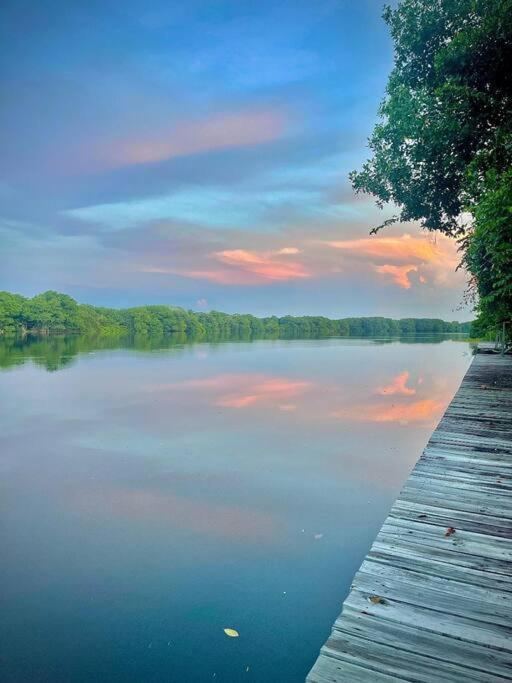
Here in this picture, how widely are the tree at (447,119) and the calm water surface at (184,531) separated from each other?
630 cm

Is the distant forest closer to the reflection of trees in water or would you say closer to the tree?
the reflection of trees in water

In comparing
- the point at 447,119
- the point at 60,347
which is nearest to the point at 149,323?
the point at 60,347

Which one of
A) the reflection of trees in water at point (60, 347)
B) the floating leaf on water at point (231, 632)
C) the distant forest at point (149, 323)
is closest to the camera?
the floating leaf on water at point (231, 632)

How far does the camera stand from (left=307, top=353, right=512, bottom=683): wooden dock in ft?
7.24

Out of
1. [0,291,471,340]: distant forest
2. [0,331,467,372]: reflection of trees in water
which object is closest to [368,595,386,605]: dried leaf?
[0,331,467,372]: reflection of trees in water

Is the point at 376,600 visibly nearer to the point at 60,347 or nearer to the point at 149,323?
the point at 60,347

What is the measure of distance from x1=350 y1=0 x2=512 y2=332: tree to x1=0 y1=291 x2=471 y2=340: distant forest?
2902 inches

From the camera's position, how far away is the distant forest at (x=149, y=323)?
96.2 metres

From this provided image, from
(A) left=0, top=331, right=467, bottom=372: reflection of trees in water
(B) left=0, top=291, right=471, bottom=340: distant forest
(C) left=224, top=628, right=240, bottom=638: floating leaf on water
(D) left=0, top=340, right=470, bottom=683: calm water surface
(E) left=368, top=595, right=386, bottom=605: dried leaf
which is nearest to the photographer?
(E) left=368, top=595, right=386, bottom=605: dried leaf

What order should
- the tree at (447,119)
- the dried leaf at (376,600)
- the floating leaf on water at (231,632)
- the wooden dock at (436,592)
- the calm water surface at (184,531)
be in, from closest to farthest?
the wooden dock at (436,592)
the dried leaf at (376,600)
the calm water surface at (184,531)
the floating leaf on water at (231,632)
the tree at (447,119)

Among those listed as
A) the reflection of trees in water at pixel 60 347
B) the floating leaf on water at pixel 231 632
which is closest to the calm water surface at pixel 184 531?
the floating leaf on water at pixel 231 632

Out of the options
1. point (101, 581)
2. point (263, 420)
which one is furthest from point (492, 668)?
point (263, 420)

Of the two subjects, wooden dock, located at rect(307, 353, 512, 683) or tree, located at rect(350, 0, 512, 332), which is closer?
wooden dock, located at rect(307, 353, 512, 683)

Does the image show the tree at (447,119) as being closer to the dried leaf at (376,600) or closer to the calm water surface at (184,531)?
the calm water surface at (184,531)
